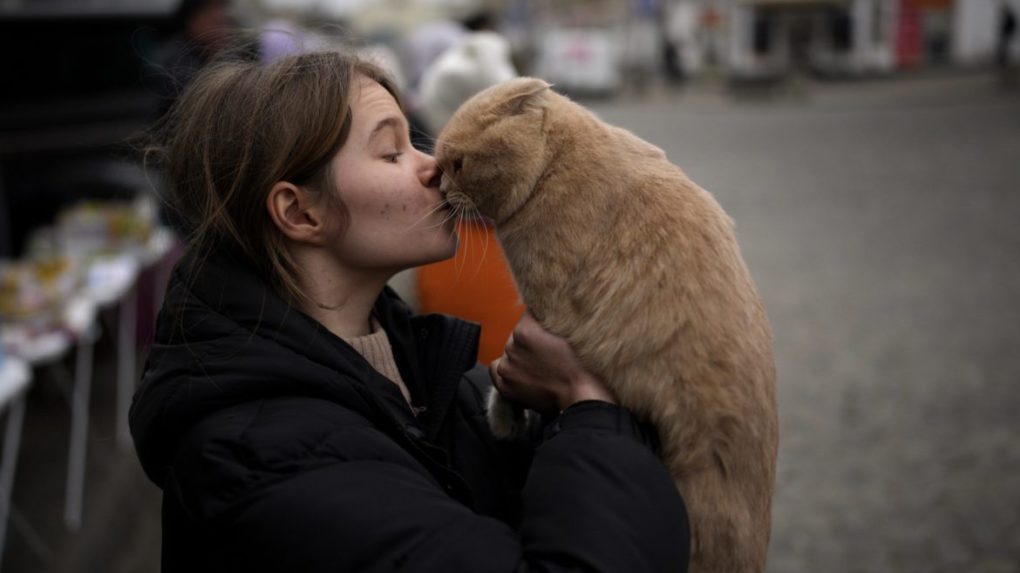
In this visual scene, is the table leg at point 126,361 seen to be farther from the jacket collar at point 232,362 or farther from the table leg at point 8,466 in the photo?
the jacket collar at point 232,362

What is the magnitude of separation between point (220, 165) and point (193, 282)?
0.63 ft

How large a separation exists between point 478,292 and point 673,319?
3.58 ft

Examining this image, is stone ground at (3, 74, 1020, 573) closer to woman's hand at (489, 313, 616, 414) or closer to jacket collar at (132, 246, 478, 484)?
woman's hand at (489, 313, 616, 414)

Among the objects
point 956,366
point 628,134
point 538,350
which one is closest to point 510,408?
point 538,350

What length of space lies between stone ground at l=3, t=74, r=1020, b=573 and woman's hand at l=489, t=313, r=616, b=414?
2375 millimetres

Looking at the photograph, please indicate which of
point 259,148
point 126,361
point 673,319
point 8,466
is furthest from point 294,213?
point 126,361

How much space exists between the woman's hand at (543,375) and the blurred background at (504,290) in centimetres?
63

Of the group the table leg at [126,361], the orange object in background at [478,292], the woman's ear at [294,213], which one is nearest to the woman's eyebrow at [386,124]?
the woman's ear at [294,213]

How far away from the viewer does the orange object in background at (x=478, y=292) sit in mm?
2232

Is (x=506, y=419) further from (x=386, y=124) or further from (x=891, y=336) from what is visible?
(x=891, y=336)

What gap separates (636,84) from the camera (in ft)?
83.9

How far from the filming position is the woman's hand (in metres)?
1.31

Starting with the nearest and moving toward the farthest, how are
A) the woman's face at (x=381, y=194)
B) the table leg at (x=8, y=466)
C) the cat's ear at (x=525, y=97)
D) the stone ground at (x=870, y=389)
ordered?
the woman's face at (x=381, y=194)
the cat's ear at (x=525, y=97)
the table leg at (x=8, y=466)
the stone ground at (x=870, y=389)

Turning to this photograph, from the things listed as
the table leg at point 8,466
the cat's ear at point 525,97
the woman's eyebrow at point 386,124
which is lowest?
the table leg at point 8,466
